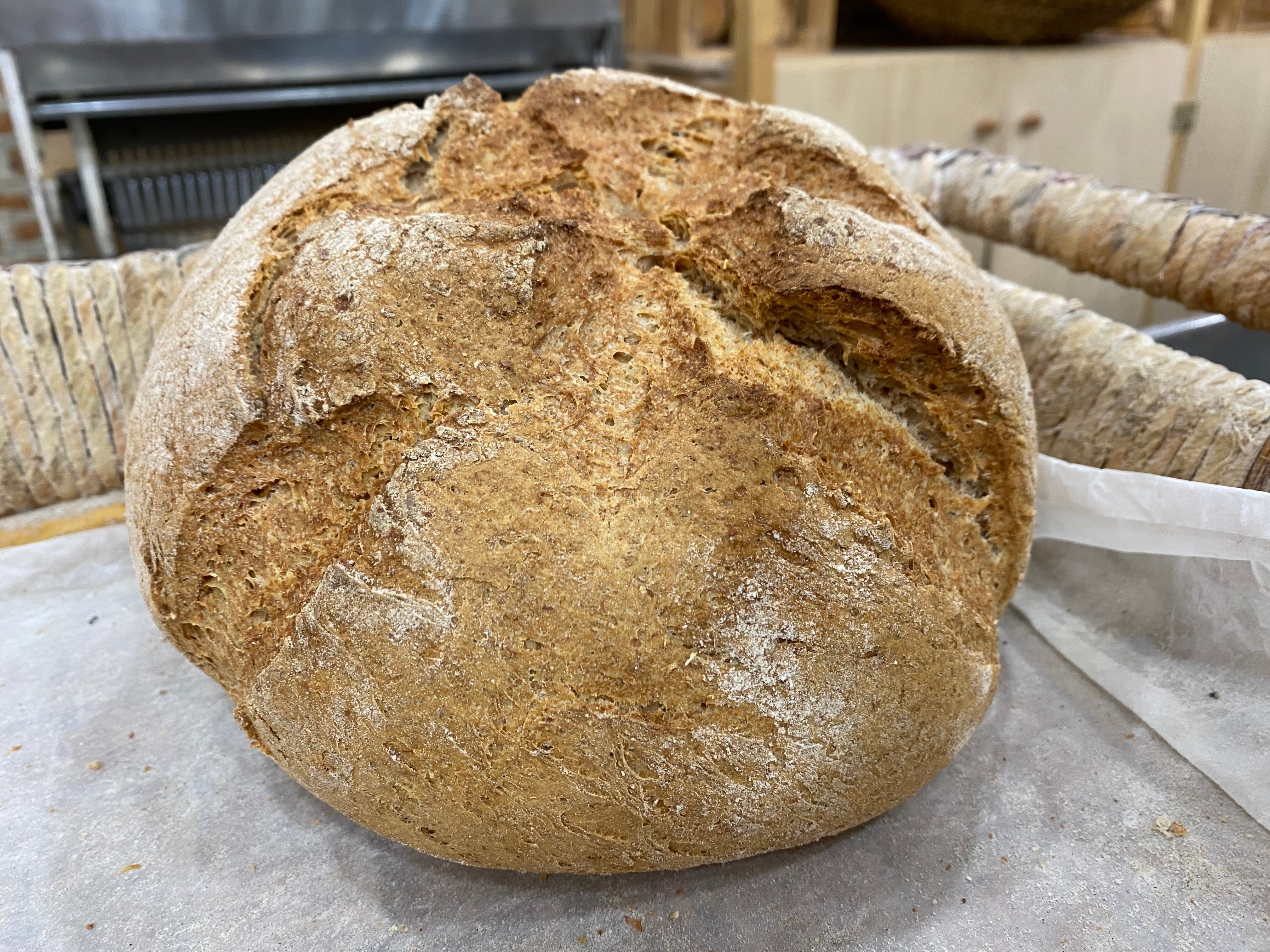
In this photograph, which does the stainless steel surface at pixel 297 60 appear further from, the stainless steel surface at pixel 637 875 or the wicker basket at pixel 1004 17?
the stainless steel surface at pixel 637 875

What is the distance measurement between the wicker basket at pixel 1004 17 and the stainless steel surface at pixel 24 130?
82.2 inches

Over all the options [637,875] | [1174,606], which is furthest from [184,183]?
[1174,606]

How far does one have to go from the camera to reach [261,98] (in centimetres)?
200

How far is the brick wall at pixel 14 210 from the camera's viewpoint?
99.0 inches

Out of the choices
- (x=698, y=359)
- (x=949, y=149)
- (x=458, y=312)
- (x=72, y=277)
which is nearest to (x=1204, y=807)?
(x=698, y=359)

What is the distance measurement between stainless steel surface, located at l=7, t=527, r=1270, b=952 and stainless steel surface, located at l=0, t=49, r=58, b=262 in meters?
1.24

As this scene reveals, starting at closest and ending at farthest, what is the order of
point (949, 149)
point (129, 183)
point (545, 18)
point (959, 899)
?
1. point (959, 899)
2. point (949, 149)
3. point (129, 183)
4. point (545, 18)

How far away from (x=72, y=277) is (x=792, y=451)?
1299 mm

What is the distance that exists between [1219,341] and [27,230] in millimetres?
3271

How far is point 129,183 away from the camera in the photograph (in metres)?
2.03

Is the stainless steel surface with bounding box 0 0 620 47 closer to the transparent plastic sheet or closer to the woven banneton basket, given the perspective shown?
the woven banneton basket

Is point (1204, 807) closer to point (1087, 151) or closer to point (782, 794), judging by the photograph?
point (782, 794)

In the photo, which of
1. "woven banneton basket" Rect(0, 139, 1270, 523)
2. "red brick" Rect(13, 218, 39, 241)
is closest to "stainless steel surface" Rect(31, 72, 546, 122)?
"woven banneton basket" Rect(0, 139, 1270, 523)

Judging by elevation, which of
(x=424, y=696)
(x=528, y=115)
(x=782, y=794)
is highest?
(x=528, y=115)
